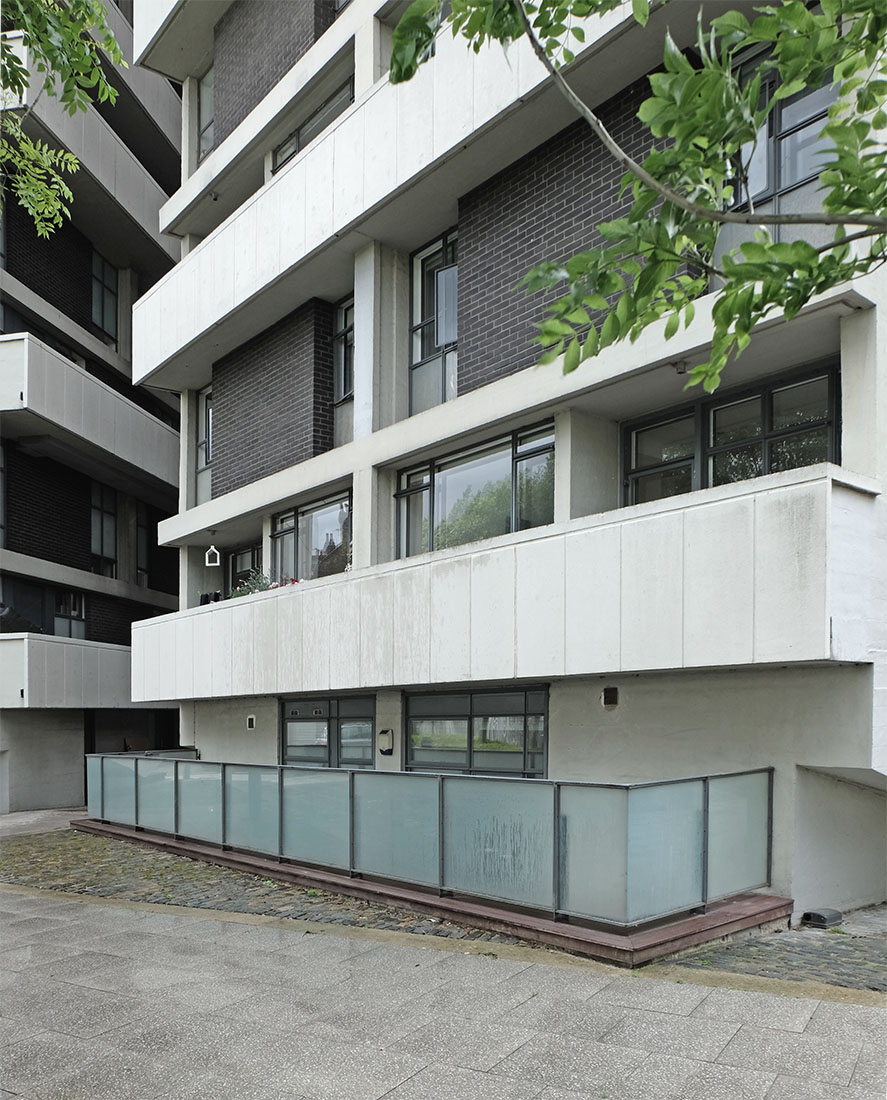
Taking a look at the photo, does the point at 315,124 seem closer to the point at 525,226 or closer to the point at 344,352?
the point at 344,352

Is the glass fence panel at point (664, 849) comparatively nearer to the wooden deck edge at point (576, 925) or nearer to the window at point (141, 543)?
the wooden deck edge at point (576, 925)

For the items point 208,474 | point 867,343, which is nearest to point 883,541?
point 867,343

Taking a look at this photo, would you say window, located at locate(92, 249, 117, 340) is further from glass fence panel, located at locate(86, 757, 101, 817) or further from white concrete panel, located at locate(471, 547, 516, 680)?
white concrete panel, located at locate(471, 547, 516, 680)

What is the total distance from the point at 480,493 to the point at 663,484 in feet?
9.41

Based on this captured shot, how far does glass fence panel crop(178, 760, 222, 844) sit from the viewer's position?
14.1m

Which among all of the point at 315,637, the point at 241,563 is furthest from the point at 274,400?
the point at 315,637

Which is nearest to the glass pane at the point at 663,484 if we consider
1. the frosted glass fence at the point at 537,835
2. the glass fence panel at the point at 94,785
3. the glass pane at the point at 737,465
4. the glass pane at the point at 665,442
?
the glass pane at the point at 665,442

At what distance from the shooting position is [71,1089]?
5.61m

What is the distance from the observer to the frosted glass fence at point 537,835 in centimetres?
840

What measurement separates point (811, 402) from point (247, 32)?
1529cm

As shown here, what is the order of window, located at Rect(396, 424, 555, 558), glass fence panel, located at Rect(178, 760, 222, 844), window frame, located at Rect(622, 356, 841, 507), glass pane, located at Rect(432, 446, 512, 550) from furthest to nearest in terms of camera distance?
1. glass fence panel, located at Rect(178, 760, 222, 844)
2. glass pane, located at Rect(432, 446, 512, 550)
3. window, located at Rect(396, 424, 555, 558)
4. window frame, located at Rect(622, 356, 841, 507)

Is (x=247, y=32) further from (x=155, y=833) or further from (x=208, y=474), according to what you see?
(x=155, y=833)

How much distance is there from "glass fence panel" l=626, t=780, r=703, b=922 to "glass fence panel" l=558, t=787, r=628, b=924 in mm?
105

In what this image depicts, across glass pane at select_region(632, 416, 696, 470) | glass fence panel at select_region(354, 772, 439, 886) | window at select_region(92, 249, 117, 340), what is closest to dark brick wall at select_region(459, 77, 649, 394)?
glass pane at select_region(632, 416, 696, 470)
